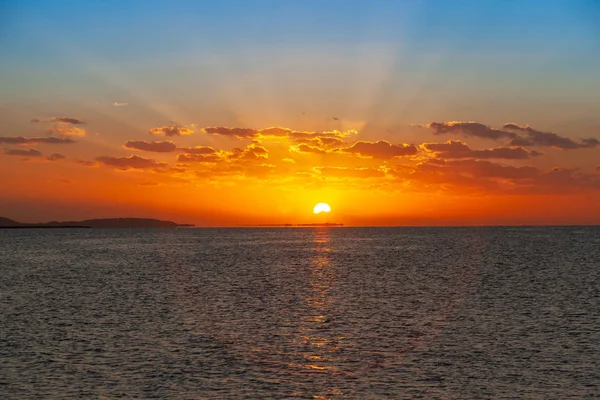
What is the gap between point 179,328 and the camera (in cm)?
4719

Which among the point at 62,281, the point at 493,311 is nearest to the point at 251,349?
the point at 493,311

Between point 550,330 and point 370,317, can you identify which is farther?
point 370,317

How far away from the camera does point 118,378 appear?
32281 mm

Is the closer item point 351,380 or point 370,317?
point 351,380

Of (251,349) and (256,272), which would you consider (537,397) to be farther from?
(256,272)

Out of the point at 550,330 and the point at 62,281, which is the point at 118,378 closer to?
the point at 550,330

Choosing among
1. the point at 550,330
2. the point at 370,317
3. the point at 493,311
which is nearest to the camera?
the point at 550,330

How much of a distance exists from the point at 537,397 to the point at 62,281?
237 feet

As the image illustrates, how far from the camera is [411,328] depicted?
154ft

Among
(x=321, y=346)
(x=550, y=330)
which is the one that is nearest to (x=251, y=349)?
(x=321, y=346)

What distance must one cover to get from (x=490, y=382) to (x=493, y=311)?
25648 millimetres

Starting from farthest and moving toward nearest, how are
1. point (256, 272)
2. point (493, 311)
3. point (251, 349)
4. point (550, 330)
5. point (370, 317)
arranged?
point (256, 272) → point (493, 311) → point (370, 317) → point (550, 330) → point (251, 349)

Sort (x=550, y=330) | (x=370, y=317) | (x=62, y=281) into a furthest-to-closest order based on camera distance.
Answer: (x=62, y=281)
(x=370, y=317)
(x=550, y=330)

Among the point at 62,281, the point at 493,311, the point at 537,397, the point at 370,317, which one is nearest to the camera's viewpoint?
the point at 537,397
